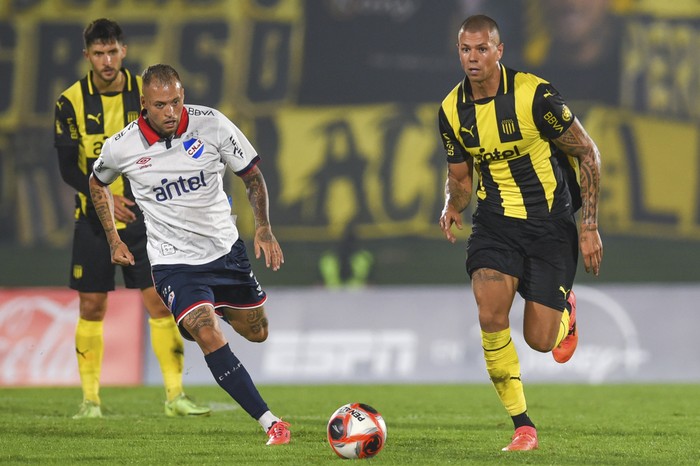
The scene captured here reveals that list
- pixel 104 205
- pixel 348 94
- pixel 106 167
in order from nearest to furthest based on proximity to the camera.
Result: pixel 106 167 < pixel 104 205 < pixel 348 94

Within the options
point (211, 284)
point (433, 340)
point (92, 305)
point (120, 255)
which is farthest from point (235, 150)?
point (433, 340)

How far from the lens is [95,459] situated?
573 centimetres

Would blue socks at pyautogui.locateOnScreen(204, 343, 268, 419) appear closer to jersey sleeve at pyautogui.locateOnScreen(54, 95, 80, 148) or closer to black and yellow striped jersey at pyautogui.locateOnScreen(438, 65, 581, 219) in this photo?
black and yellow striped jersey at pyautogui.locateOnScreen(438, 65, 581, 219)

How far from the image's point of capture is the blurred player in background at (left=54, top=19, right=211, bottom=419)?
7766 mm

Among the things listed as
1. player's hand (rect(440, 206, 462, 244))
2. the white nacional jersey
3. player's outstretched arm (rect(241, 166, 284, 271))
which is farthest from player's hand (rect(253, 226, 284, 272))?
player's hand (rect(440, 206, 462, 244))

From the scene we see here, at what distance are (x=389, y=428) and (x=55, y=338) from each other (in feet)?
18.4

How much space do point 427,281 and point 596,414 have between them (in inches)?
302

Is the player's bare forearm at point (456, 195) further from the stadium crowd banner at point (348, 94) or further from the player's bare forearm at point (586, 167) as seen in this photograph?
the stadium crowd banner at point (348, 94)

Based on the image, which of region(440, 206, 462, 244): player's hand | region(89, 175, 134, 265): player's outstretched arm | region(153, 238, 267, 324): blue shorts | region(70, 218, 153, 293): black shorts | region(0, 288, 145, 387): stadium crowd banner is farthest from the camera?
region(0, 288, 145, 387): stadium crowd banner

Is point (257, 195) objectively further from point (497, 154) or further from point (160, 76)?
point (497, 154)

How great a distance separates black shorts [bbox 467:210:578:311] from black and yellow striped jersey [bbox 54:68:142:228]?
2.66 metres

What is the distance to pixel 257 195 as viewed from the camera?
262 inches

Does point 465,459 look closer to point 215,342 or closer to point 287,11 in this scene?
point 215,342

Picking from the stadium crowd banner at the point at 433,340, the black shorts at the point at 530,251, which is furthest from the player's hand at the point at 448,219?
the stadium crowd banner at the point at 433,340
